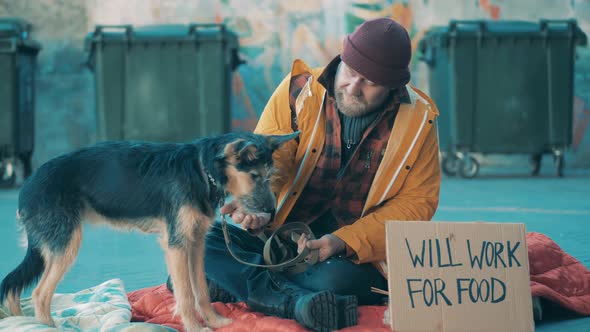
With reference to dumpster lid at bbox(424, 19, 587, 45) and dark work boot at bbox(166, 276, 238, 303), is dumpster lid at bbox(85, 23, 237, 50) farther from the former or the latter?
dark work boot at bbox(166, 276, 238, 303)

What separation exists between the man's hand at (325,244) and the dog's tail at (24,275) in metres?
1.17

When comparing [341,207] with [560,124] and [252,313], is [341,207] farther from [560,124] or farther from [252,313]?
[560,124]

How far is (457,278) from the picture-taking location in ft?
9.42

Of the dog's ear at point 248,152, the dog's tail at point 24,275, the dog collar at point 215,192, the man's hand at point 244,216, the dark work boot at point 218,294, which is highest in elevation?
the dog's ear at point 248,152

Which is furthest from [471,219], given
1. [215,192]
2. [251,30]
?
[251,30]

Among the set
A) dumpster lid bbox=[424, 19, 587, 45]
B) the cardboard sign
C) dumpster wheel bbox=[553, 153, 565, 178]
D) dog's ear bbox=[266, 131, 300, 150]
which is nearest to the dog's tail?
dog's ear bbox=[266, 131, 300, 150]

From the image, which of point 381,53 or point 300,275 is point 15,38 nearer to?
point 300,275

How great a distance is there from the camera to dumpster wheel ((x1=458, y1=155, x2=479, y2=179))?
10.3 meters

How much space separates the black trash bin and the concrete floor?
538 mm

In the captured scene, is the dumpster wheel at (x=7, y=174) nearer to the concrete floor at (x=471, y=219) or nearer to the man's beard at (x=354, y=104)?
the concrete floor at (x=471, y=219)

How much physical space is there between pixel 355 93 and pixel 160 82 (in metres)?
6.36

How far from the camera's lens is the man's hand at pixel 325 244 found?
315 centimetres

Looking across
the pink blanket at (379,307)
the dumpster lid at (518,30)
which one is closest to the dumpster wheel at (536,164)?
the dumpster lid at (518,30)

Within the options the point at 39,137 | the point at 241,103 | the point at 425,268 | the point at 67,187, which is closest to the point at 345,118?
the point at 425,268
